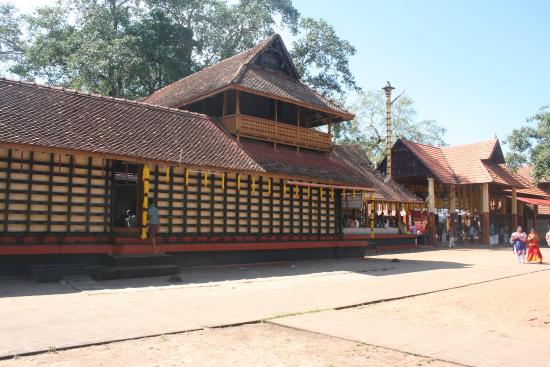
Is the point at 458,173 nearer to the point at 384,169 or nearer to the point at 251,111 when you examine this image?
the point at 384,169

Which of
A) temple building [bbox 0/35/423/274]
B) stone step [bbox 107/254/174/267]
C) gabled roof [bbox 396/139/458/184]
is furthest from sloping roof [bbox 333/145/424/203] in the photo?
stone step [bbox 107/254/174/267]

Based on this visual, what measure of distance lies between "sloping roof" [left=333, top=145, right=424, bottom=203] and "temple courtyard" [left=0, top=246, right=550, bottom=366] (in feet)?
44.2

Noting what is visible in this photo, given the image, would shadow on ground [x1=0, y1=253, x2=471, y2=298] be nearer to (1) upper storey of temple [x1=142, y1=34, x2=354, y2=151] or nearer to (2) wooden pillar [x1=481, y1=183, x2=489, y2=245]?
(1) upper storey of temple [x1=142, y1=34, x2=354, y2=151]

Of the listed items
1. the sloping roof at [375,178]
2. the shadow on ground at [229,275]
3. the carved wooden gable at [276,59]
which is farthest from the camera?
the sloping roof at [375,178]

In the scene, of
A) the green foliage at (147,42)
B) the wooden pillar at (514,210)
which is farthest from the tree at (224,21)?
the wooden pillar at (514,210)

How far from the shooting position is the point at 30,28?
33.1m

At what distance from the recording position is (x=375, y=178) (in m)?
28.4

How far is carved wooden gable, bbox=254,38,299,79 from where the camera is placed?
2017 centimetres

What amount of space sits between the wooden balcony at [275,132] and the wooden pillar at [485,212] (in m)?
14.5

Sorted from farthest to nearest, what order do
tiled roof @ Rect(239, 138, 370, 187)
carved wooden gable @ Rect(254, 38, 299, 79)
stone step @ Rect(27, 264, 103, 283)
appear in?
carved wooden gable @ Rect(254, 38, 299, 79)
tiled roof @ Rect(239, 138, 370, 187)
stone step @ Rect(27, 264, 103, 283)

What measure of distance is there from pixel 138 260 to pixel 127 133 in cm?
379

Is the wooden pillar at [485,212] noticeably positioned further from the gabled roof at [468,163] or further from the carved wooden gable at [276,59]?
the carved wooden gable at [276,59]

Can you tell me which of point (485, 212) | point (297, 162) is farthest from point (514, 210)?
point (297, 162)

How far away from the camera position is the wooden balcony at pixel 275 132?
56.4ft
